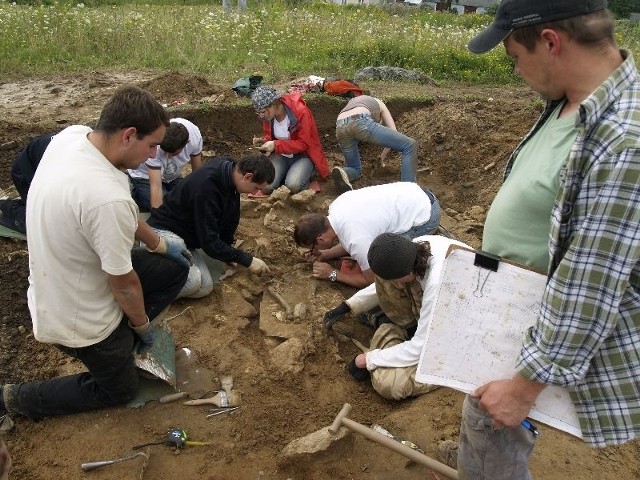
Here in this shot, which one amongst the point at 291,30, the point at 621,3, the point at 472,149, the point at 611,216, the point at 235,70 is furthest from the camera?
the point at 621,3

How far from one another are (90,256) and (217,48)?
9.03 metres

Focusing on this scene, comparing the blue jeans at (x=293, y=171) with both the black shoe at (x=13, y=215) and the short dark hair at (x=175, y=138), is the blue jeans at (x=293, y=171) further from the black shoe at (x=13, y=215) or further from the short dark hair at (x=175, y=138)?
the black shoe at (x=13, y=215)

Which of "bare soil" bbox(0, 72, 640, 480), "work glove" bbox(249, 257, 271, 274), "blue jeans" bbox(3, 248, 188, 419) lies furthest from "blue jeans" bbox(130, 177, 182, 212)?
"blue jeans" bbox(3, 248, 188, 419)

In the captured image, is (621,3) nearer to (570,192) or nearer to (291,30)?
(291,30)

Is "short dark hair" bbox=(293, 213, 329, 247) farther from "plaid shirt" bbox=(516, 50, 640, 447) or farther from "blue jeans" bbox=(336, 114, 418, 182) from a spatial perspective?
"plaid shirt" bbox=(516, 50, 640, 447)

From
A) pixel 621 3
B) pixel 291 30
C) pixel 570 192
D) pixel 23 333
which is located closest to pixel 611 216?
pixel 570 192

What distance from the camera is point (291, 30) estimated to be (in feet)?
39.8

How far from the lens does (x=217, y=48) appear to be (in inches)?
420

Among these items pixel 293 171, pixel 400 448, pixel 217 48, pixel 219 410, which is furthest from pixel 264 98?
pixel 217 48

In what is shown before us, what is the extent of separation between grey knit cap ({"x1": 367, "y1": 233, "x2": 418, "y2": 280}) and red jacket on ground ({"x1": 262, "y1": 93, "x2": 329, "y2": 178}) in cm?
348

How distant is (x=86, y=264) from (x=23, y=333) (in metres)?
1.58

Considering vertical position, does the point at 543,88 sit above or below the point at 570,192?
above

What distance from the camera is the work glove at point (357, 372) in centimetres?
354

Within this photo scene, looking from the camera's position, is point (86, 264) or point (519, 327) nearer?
point (519, 327)
